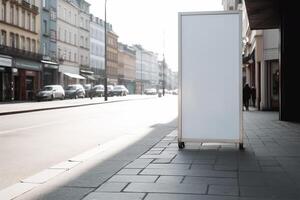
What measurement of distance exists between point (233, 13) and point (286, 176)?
3887 mm

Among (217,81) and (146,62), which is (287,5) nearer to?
(217,81)

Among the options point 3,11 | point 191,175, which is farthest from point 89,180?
point 3,11

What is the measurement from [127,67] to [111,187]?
119653 mm

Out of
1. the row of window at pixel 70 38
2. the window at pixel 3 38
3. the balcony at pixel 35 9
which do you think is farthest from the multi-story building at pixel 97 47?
the window at pixel 3 38

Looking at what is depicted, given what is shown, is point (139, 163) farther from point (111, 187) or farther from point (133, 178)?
point (111, 187)

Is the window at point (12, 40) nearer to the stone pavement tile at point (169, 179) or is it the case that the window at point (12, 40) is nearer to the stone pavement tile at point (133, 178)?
the stone pavement tile at point (133, 178)

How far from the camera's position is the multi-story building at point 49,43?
61.6 metres

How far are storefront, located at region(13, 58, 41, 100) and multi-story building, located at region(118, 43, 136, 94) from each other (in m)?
56.6

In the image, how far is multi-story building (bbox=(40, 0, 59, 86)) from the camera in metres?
61.6

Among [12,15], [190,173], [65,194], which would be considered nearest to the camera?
[65,194]

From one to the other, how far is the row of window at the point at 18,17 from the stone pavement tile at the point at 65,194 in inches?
1820

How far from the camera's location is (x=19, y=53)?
Answer: 5216 cm

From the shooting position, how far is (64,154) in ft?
34.6

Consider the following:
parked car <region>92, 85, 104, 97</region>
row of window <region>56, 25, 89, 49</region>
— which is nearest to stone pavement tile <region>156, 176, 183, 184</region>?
row of window <region>56, 25, 89, 49</region>
